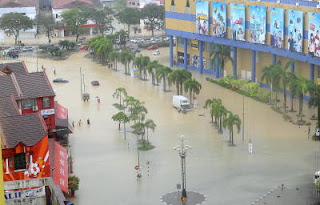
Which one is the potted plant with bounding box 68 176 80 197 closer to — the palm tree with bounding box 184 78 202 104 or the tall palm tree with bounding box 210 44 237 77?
the palm tree with bounding box 184 78 202 104

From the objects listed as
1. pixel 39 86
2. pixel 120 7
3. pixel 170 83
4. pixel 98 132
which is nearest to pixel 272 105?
pixel 170 83

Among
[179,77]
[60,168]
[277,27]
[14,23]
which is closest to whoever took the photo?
[60,168]

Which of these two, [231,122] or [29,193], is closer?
[29,193]

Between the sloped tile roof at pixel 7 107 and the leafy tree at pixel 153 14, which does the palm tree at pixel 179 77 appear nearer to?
the sloped tile roof at pixel 7 107

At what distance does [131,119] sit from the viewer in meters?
60.8

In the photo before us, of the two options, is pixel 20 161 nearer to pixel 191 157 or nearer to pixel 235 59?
pixel 191 157

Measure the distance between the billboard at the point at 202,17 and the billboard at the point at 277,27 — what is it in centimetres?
1306

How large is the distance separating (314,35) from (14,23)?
6869 cm

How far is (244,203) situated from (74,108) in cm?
3338

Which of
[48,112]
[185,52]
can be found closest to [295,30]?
[185,52]

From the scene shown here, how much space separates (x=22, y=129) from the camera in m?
38.0

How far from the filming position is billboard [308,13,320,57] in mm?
70000

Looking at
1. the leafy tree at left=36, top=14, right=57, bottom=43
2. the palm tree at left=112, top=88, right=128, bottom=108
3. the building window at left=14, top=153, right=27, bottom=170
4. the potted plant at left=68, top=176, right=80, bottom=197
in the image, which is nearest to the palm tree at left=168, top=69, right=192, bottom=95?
the palm tree at left=112, top=88, right=128, bottom=108

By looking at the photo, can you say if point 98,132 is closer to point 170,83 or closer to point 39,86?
point 39,86
